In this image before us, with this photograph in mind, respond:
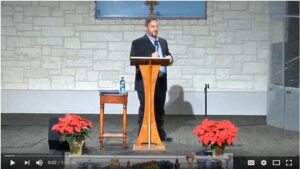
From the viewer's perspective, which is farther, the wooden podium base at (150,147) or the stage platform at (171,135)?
the stage platform at (171,135)

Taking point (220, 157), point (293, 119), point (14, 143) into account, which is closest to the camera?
point (220, 157)

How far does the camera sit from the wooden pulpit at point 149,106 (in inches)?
275

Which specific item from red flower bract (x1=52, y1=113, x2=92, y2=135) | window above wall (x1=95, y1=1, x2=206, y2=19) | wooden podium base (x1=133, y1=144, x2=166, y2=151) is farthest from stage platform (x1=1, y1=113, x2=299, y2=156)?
window above wall (x1=95, y1=1, x2=206, y2=19)

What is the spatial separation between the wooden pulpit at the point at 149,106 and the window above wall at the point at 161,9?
312 centimetres

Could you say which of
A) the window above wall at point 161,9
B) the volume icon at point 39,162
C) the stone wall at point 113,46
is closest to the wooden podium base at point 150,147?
the volume icon at point 39,162

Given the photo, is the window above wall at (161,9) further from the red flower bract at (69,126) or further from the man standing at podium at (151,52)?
the red flower bract at (69,126)

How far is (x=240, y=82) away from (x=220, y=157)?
369cm

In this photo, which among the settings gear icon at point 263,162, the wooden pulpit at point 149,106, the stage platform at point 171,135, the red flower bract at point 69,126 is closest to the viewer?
the settings gear icon at point 263,162

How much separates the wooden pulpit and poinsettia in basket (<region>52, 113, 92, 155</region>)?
0.71m

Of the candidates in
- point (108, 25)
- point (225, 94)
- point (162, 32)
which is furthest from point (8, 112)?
point (225, 94)

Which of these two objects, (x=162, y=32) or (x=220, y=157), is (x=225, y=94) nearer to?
(x=162, y=32)

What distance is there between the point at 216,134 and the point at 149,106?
0.92 meters

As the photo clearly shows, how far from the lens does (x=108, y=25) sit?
10156 mm

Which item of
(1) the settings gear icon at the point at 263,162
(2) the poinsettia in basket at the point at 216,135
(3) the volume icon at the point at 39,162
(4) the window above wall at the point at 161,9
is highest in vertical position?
(4) the window above wall at the point at 161,9
